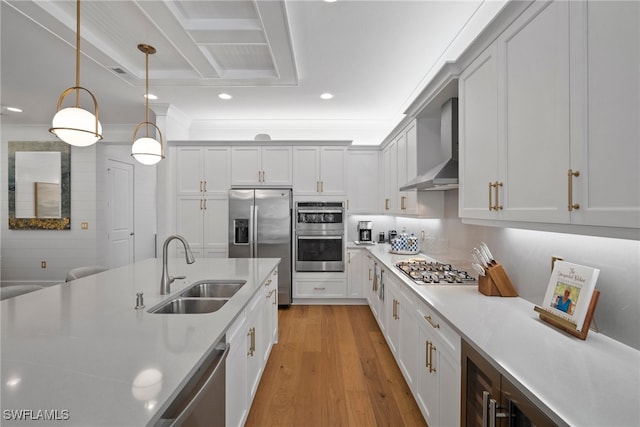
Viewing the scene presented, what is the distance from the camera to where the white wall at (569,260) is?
3.86 ft

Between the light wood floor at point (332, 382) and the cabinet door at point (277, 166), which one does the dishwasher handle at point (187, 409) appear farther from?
the cabinet door at point (277, 166)

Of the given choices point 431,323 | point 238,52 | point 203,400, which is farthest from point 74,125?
point 431,323

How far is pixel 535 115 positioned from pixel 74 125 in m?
2.35

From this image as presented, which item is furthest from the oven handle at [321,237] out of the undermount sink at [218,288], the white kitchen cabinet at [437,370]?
the white kitchen cabinet at [437,370]

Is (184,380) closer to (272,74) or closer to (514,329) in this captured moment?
(514,329)

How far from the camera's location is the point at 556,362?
1056 millimetres

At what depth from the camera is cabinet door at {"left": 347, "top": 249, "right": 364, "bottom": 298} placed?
442 centimetres

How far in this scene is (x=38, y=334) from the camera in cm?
122

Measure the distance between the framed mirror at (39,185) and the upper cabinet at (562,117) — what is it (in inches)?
256

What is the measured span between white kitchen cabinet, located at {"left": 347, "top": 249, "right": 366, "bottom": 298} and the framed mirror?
501cm

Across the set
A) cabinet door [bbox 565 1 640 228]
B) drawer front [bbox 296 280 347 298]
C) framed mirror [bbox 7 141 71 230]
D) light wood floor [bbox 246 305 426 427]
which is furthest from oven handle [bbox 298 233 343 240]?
framed mirror [bbox 7 141 71 230]

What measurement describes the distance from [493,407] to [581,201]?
0.82 metres

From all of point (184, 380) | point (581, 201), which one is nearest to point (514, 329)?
point (581, 201)

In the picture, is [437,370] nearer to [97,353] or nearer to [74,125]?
[97,353]
